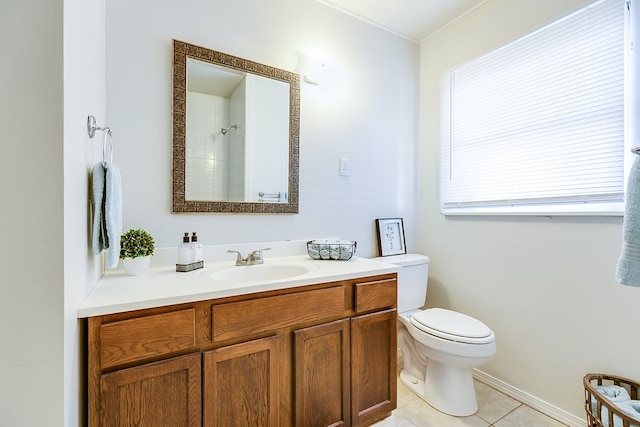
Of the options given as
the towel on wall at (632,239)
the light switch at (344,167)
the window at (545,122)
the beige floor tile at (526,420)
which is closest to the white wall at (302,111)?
the light switch at (344,167)

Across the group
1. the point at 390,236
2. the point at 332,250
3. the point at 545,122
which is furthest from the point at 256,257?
the point at 545,122

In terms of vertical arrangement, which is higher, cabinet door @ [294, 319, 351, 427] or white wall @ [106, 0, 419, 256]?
white wall @ [106, 0, 419, 256]

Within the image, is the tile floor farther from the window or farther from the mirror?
the mirror

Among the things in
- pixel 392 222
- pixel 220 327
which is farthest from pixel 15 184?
pixel 392 222

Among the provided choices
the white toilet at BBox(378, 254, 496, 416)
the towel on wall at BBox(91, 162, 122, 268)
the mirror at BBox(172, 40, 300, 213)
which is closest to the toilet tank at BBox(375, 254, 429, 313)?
the white toilet at BBox(378, 254, 496, 416)

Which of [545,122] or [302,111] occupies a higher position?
[302,111]

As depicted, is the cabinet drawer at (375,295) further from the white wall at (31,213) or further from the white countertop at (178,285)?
the white wall at (31,213)

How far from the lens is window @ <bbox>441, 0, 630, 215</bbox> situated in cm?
135

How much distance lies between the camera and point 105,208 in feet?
3.01

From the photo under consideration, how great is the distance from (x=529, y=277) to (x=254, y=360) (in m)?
1.55

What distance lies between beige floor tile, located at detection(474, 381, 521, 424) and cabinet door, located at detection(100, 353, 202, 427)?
1.48m

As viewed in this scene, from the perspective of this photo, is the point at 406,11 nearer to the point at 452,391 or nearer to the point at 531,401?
the point at 452,391

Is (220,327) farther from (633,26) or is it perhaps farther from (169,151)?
(633,26)

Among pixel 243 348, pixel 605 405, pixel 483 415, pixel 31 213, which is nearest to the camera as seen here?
pixel 31 213
